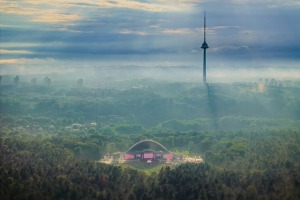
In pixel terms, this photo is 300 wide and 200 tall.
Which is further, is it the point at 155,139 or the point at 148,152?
the point at 155,139

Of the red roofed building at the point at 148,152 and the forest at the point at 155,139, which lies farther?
the red roofed building at the point at 148,152

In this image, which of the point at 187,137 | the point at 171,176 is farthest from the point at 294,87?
the point at 171,176

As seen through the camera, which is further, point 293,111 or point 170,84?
point 170,84

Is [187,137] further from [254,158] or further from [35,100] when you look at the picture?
[35,100]

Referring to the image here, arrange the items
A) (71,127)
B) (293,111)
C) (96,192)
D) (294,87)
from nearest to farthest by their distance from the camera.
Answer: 1. (96,192)
2. (71,127)
3. (293,111)
4. (294,87)

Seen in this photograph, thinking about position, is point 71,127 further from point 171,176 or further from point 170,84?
point 170,84

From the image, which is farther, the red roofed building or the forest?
the red roofed building

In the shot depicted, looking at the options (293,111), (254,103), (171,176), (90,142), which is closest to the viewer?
(171,176)
